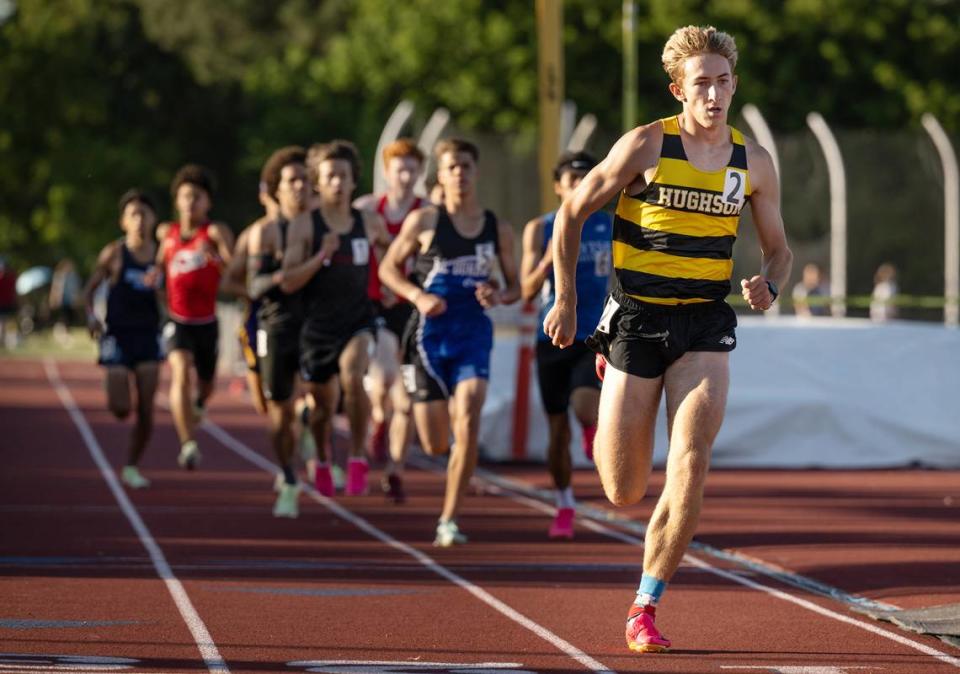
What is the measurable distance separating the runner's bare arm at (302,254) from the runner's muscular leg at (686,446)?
16.9 ft

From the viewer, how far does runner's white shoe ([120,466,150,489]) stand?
1541 cm

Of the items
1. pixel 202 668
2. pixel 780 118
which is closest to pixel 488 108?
pixel 780 118

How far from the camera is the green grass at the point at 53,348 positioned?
43938 mm

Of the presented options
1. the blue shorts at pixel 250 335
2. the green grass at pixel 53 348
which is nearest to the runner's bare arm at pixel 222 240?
the blue shorts at pixel 250 335

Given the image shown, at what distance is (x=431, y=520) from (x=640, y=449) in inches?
211

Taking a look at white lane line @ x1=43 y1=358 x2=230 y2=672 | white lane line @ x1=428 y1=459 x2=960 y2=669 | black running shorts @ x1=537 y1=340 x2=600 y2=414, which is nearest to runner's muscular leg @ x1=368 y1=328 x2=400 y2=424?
white lane line @ x1=428 y1=459 x2=960 y2=669

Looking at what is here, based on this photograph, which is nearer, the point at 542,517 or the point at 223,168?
the point at 542,517

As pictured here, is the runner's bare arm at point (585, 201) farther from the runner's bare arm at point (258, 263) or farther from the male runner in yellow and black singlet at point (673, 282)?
the runner's bare arm at point (258, 263)

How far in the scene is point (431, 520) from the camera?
13.2 meters

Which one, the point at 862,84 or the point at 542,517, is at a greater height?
the point at 862,84

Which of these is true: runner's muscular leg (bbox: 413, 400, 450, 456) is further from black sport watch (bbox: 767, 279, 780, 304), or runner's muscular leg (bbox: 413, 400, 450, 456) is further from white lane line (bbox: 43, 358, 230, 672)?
black sport watch (bbox: 767, 279, 780, 304)

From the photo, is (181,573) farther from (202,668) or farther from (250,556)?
(202,668)

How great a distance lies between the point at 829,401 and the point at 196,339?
17.0 ft

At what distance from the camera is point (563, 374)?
1231 centimetres
